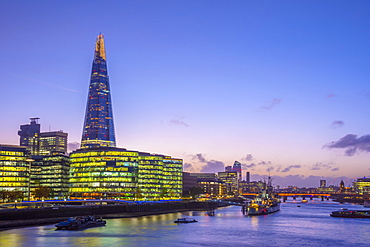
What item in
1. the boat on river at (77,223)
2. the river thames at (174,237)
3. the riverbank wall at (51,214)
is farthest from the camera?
the riverbank wall at (51,214)

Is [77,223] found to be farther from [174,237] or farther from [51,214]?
[174,237]

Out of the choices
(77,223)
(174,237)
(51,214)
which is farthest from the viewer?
(51,214)

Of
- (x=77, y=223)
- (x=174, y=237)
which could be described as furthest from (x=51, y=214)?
(x=174, y=237)

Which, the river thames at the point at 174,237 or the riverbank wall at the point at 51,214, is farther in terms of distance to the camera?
the riverbank wall at the point at 51,214

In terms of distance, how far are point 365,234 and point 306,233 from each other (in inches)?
605

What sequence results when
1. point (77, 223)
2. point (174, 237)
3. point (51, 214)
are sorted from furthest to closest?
point (51, 214) < point (77, 223) < point (174, 237)

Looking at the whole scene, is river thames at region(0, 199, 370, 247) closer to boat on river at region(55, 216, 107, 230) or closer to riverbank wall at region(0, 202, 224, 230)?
boat on river at region(55, 216, 107, 230)

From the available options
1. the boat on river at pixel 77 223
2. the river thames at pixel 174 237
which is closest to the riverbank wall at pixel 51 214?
the river thames at pixel 174 237

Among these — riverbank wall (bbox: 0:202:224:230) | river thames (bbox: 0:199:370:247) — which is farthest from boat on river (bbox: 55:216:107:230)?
riverbank wall (bbox: 0:202:224:230)

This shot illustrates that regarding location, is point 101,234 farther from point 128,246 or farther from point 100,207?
point 100,207

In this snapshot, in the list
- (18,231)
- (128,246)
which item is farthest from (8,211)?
(128,246)

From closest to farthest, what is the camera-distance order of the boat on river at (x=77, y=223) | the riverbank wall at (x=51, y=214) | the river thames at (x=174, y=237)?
the river thames at (x=174, y=237)
the boat on river at (x=77, y=223)
the riverbank wall at (x=51, y=214)

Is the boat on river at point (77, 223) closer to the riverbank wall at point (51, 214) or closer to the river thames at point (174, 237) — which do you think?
the river thames at point (174, 237)

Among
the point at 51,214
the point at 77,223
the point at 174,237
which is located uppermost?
the point at 51,214
